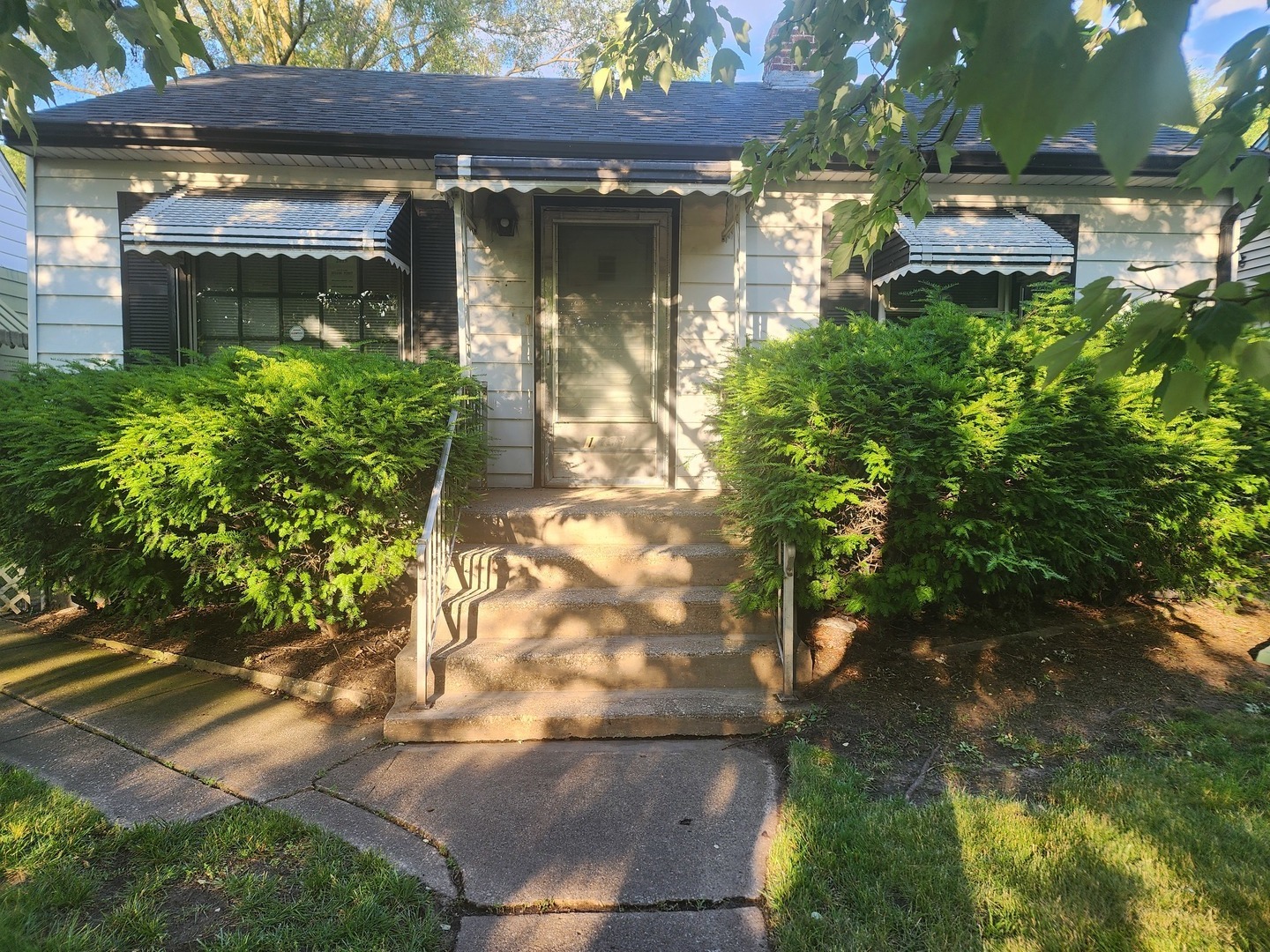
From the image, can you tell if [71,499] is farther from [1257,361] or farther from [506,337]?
[1257,361]

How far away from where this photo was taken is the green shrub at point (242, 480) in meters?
3.59

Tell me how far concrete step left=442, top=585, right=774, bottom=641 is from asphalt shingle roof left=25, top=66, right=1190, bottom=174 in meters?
3.88

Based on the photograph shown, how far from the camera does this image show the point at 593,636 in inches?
159

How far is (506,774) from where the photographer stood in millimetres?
3006

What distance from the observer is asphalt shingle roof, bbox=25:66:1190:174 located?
5648 millimetres

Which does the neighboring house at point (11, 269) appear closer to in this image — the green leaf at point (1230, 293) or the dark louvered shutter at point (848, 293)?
the dark louvered shutter at point (848, 293)

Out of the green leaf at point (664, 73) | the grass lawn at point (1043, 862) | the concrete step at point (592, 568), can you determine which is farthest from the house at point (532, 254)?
the grass lawn at point (1043, 862)

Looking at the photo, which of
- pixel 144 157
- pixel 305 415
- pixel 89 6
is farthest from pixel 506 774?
pixel 144 157

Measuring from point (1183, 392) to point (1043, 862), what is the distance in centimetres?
175

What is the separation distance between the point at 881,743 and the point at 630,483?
3403 millimetres

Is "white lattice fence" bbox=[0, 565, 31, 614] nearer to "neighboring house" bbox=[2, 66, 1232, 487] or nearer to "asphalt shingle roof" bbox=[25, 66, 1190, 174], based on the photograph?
"neighboring house" bbox=[2, 66, 1232, 487]

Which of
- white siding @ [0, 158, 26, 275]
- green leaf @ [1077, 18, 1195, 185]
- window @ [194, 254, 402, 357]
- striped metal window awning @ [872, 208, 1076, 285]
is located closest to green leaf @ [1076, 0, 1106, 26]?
green leaf @ [1077, 18, 1195, 185]

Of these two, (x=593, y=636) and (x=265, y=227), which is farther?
(x=265, y=227)

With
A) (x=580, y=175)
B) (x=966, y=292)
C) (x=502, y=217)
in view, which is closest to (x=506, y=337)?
(x=502, y=217)
